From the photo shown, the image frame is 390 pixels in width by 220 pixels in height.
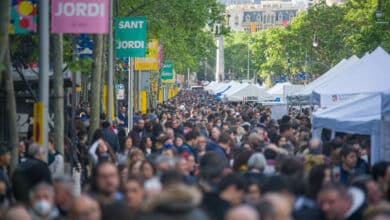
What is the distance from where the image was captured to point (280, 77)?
125312 millimetres

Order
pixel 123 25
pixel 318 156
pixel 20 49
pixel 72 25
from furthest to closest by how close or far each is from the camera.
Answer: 1. pixel 123 25
2. pixel 20 49
3. pixel 72 25
4. pixel 318 156

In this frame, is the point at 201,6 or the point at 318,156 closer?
the point at 318,156

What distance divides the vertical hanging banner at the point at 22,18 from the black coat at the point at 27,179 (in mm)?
3557

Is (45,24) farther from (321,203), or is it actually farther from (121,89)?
(121,89)

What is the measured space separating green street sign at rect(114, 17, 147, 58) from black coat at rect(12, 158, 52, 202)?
16319mm

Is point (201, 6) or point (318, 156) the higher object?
point (201, 6)

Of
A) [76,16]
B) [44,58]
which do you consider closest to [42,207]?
[76,16]

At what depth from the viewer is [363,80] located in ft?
85.7

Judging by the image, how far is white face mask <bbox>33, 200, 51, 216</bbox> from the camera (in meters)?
10.2

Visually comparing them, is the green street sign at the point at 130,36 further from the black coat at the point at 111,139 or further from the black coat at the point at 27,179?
the black coat at the point at 27,179

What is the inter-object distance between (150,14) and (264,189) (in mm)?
28936

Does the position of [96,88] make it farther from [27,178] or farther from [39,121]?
[27,178]

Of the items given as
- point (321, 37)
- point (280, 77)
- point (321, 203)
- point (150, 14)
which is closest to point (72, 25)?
point (321, 203)

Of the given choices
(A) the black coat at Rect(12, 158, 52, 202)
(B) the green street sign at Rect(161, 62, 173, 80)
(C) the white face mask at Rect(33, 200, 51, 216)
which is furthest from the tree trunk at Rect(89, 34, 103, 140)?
(B) the green street sign at Rect(161, 62, 173, 80)
